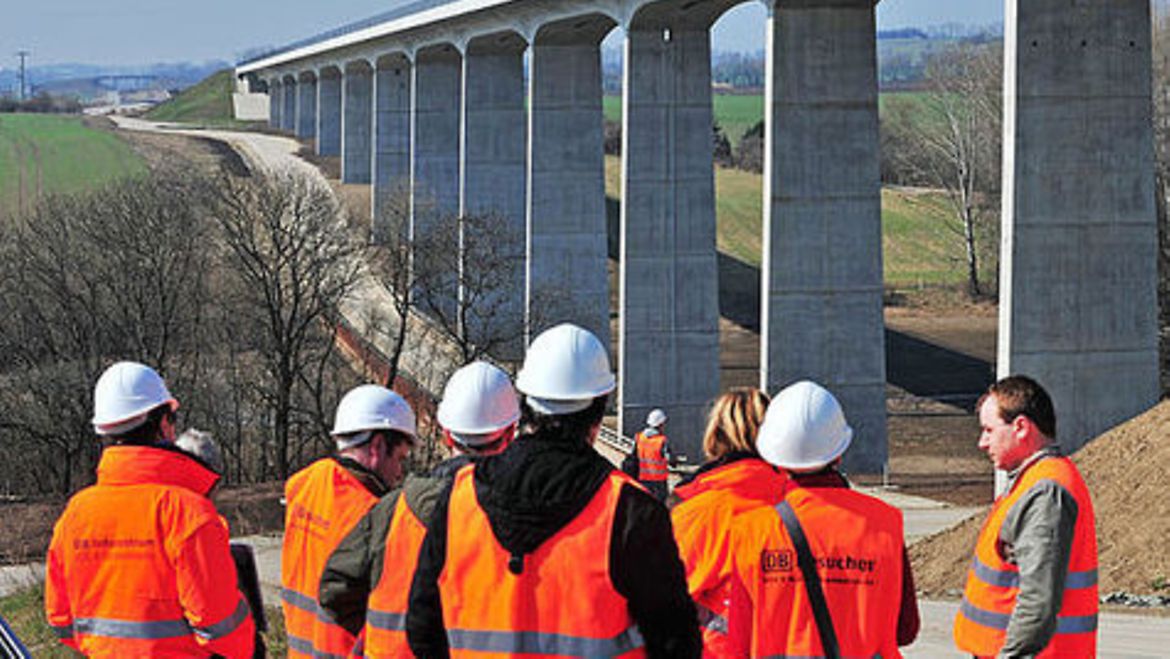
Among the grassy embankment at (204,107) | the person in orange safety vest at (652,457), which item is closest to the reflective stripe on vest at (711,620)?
the person in orange safety vest at (652,457)

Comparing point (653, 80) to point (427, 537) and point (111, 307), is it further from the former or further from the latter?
point (427, 537)

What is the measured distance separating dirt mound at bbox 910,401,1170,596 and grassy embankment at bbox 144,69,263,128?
12858 centimetres

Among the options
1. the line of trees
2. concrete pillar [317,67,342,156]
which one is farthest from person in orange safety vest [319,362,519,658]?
concrete pillar [317,67,342,156]

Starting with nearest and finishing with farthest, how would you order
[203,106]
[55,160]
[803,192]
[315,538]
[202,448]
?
[202,448] → [315,538] → [803,192] → [55,160] → [203,106]

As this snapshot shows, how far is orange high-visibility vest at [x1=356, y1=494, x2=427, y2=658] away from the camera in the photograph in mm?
6297

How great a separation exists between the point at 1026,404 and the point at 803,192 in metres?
32.6

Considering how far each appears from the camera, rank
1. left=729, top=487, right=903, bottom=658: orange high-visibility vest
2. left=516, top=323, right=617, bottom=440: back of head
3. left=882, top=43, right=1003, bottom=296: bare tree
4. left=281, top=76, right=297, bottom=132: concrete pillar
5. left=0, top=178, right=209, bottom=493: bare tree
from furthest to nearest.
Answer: left=281, top=76, right=297, bottom=132: concrete pillar
left=882, top=43, right=1003, bottom=296: bare tree
left=0, top=178, right=209, bottom=493: bare tree
left=729, top=487, right=903, bottom=658: orange high-visibility vest
left=516, top=323, right=617, bottom=440: back of head

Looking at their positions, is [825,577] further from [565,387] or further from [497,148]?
[497,148]

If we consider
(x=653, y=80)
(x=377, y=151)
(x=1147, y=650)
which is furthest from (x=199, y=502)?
(x=377, y=151)

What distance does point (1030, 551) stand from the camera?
689cm

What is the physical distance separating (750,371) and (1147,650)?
45741 mm

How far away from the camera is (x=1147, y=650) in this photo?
14000mm

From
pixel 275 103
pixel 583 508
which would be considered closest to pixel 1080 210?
pixel 583 508

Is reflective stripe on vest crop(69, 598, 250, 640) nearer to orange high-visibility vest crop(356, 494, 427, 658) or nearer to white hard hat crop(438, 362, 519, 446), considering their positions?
orange high-visibility vest crop(356, 494, 427, 658)
